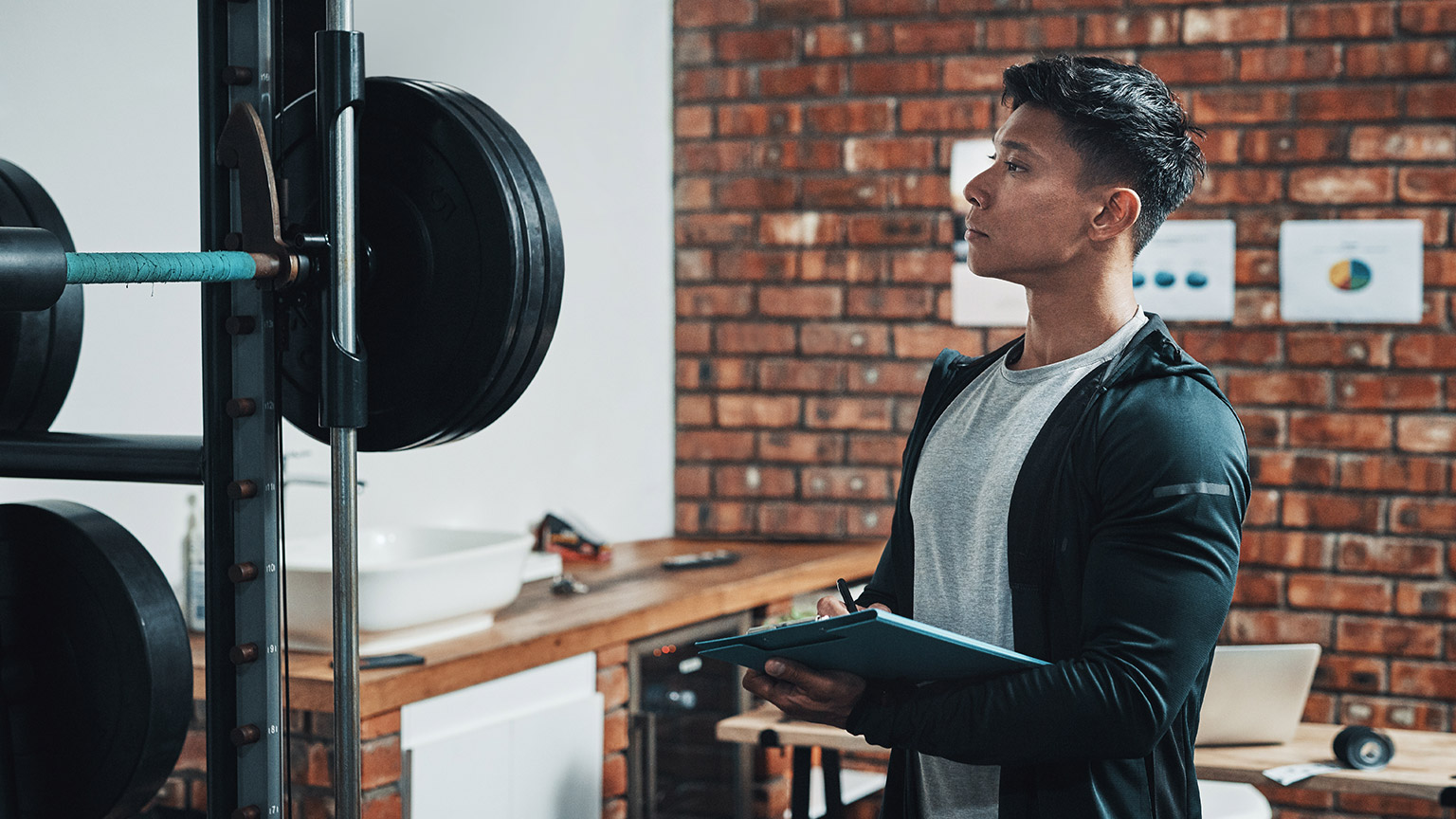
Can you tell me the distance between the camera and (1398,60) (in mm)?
3469

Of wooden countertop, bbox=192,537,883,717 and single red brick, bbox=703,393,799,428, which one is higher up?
single red brick, bbox=703,393,799,428

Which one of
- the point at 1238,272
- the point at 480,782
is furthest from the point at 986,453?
the point at 1238,272

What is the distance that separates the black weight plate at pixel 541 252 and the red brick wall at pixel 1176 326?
2.50 meters

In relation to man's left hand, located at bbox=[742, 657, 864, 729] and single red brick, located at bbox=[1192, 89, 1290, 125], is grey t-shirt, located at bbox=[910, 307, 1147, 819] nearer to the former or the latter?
man's left hand, located at bbox=[742, 657, 864, 729]

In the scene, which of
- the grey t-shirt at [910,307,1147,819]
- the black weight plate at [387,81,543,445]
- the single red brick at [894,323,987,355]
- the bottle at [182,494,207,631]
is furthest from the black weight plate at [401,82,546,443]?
the single red brick at [894,323,987,355]

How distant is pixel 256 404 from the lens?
1.38 m

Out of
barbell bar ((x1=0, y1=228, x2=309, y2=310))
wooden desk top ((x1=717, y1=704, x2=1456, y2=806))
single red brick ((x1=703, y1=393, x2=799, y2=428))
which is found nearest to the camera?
barbell bar ((x1=0, y1=228, x2=309, y2=310))

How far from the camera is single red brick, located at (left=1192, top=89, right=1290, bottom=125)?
3.56 metres

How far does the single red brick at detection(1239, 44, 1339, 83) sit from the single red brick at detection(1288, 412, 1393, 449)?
2.71 feet

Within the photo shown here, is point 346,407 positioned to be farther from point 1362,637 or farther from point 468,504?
point 1362,637

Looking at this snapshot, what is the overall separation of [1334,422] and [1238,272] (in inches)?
17.2

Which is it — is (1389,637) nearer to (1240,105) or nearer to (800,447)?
(1240,105)

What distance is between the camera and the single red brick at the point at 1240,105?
3.56m

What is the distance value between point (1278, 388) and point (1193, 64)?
0.83 m
